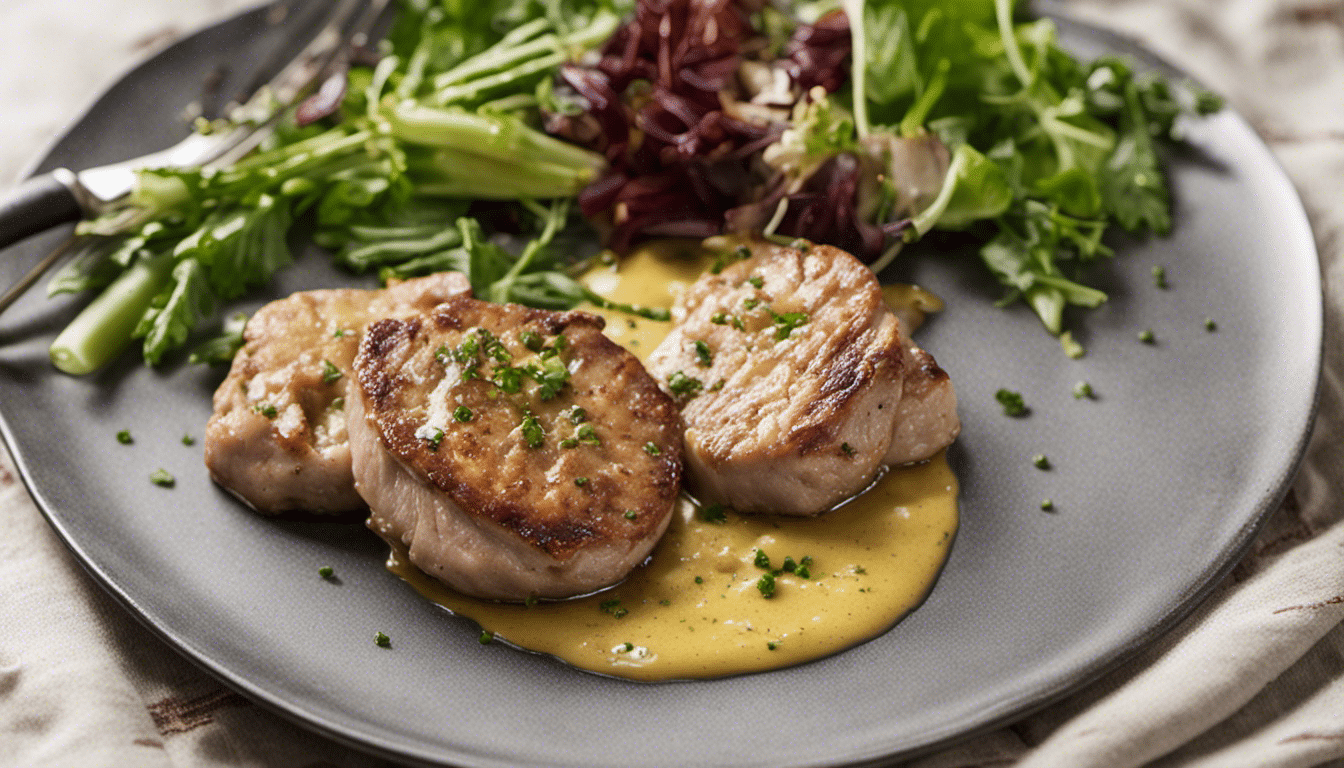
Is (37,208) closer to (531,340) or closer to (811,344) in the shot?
(531,340)

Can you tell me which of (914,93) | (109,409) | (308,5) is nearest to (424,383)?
Answer: (109,409)

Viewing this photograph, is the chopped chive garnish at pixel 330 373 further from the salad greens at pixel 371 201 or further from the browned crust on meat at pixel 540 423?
the salad greens at pixel 371 201

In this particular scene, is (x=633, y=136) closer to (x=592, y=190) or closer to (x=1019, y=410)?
(x=592, y=190)

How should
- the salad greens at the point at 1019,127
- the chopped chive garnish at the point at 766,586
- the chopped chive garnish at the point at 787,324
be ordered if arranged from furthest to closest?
the salad greens at the point at 1019,127 → the chopped chive garnish at the point at 787,324 → the chopped chive garnish at the point at 766,586

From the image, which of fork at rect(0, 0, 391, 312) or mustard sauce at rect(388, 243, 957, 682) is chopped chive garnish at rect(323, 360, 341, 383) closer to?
mustard sauce at rect(388, 243, 957, 682)

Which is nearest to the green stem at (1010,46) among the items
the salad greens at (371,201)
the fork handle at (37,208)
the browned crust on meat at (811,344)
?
the browned crust on meat at (811,344)

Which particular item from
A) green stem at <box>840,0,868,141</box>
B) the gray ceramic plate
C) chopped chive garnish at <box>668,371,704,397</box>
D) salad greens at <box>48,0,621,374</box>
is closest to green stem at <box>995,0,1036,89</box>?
green stem at <box>840,0,868,141</box>
